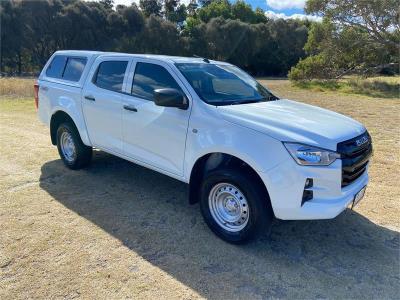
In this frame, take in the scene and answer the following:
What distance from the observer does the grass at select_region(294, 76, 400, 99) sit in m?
20.2

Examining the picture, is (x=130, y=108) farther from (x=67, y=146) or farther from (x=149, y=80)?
(x=67, y=146)

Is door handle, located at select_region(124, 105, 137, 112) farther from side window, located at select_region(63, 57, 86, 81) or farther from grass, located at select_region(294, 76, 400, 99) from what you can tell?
grass, located at select_region(294, 76, 400, 99)

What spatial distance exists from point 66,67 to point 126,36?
147 feet

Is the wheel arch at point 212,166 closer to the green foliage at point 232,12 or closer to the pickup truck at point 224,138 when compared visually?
the pickup truck at point 224,138

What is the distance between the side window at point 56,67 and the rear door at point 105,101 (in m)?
0.95

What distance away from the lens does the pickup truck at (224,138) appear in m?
3.24

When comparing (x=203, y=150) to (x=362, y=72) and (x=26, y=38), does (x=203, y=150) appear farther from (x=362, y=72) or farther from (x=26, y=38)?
(x=26, y=38)

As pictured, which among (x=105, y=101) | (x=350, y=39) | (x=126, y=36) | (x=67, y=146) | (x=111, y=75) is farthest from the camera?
(x=126, y=36)

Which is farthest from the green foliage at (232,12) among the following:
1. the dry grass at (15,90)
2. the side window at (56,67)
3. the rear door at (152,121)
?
the rear door at (152,121)

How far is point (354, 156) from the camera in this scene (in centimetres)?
348

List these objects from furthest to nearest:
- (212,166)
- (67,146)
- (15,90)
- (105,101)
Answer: (15,90) → (67,146) → (105,101) → (212,166)

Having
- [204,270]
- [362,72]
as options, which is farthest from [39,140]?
[362,72]

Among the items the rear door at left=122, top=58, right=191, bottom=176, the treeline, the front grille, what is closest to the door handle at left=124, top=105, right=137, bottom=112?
the rear door at left=122, top=58, right=191, bottom=176

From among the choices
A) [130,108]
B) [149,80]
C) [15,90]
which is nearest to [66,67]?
[130,108]
